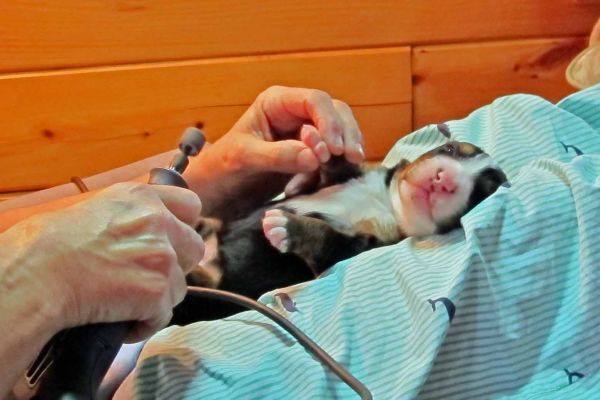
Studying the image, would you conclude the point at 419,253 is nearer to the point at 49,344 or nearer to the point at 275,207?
the point at 275,207

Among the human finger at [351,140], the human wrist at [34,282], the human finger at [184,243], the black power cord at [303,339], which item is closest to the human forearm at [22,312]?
the human wrist at [34,282]

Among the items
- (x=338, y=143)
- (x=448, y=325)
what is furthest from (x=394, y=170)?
(x=448, y=325)

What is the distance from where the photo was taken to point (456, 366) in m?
0.66

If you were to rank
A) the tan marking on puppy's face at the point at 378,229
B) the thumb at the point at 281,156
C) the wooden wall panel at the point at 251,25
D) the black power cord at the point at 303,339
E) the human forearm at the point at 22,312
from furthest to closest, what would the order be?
the wooden wall panel at the point at 251,25 < the tan marking on puppy's face at the point at 378,229 < the thumb at the point at 281,156 < the black power cord at the point at 303,339 < the human forearm at the point at 22,312

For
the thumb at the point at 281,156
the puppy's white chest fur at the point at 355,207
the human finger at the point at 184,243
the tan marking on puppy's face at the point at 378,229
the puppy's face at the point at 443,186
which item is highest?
the human finger at the point at 184,243

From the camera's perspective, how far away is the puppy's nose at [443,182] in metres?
0.95

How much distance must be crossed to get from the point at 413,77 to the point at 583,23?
340mm

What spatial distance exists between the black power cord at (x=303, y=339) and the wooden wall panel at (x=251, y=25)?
0.88 metres

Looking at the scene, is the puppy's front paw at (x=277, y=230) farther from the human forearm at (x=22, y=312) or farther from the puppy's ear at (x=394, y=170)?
the human forearm at (x=22, y=312)

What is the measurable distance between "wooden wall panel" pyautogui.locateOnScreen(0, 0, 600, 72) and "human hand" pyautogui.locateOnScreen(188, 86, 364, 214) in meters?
0.51

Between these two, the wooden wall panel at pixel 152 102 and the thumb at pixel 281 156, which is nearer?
the thumb at pixel 281 156

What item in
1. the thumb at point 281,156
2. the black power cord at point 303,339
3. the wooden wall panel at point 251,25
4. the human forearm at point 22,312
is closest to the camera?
the human forearm at point 22,312

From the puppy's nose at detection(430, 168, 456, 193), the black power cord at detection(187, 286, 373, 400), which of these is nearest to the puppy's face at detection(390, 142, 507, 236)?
the puppy's nose at detection(430, 168, 456, 193)

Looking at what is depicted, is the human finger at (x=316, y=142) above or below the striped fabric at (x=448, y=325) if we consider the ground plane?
above
